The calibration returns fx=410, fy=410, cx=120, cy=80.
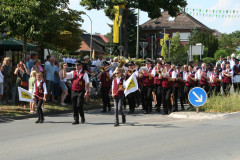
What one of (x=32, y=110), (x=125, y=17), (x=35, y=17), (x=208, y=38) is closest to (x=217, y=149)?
(x=32, y=110)

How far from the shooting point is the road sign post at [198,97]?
14172mm

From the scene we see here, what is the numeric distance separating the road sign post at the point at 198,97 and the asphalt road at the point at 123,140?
118cm

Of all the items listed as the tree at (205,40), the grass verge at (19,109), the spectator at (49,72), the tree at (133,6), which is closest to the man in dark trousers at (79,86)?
the grass verge at (19,109)

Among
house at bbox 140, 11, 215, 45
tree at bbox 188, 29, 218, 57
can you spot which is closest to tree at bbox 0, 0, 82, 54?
tree at bbox 188, 29, 218, 57

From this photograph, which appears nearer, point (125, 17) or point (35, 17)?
point (35, 17)

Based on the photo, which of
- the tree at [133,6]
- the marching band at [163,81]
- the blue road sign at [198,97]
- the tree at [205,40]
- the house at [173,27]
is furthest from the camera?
the house at [173,27]

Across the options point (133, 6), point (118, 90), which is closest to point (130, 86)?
point (118, 90)

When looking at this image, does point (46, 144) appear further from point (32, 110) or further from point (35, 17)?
point (35, 17)

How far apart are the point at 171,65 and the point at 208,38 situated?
6751cm

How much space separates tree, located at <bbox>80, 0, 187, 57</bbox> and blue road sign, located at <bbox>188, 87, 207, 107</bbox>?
646 inches

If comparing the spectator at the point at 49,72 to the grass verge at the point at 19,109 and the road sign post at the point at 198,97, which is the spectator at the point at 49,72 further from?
the road sign post at the point at 198,97

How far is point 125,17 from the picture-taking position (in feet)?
103

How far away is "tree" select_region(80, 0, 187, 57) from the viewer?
30.5m

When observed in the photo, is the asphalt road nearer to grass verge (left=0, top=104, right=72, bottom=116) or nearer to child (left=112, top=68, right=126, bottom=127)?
child (left=112, top=68, right=126, bottom=127)
